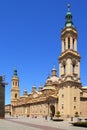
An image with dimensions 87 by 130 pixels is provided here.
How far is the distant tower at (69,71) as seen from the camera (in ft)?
289

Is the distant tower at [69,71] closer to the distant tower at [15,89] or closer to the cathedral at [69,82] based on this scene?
the cathedral at [69,82]

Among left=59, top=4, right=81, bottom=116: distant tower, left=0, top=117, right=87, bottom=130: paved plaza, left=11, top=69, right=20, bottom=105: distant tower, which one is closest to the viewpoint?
left=0, top=117, right=87, bottom=130: paved plaza

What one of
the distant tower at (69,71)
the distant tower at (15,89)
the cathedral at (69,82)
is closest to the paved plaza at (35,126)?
the distant tower at (69,71)

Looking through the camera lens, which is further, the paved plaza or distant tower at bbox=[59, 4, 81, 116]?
distant tower at bbox=[59, 4, 81, 116]

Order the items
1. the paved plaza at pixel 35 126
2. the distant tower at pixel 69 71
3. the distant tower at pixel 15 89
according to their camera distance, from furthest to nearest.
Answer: the distant tower at pixel 15 89 → the distant tower at pixel 69 71 → the paved plaza at pixel 35 126

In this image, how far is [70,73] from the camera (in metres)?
89.6

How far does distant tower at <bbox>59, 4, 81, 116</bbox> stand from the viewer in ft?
289

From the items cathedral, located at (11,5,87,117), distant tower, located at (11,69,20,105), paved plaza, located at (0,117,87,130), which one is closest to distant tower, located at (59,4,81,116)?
cathedral, located at (11,5,87,117)

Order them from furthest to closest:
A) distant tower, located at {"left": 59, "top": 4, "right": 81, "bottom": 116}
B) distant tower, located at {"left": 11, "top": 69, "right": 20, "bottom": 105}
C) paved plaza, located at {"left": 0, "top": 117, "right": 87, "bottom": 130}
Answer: distant tower, located at {"left": 11, "top": 69, "right": 20, "bottom": 105} < distant tower, located at {"left": 59, "top": 4, "right": 81, "bottom": 116} < paved plaza, located at {"left": 0, "top": 117, "right": 87, "bottom": 130}

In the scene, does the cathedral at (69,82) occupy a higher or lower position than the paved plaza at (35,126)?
higher

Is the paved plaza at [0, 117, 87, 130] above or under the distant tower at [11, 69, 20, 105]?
under

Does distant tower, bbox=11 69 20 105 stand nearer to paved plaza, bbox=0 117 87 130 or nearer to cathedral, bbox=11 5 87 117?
cathedral, bbox=11 5 87 117

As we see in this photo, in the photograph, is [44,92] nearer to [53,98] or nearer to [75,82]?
[53,98]

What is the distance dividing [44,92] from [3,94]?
3232 centimetres
